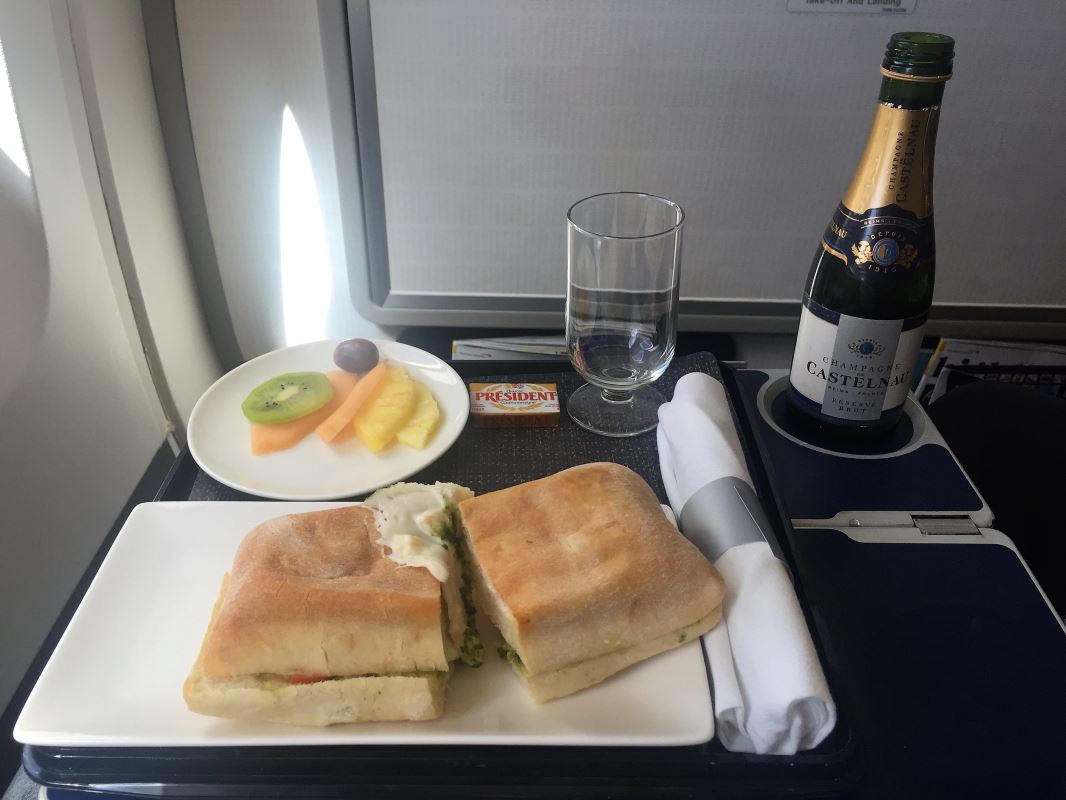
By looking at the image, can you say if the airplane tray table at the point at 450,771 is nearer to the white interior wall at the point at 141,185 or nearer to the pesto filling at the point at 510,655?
the pesto filling at the point at 510,655

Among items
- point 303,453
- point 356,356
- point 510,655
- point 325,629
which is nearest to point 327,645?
point 325,629

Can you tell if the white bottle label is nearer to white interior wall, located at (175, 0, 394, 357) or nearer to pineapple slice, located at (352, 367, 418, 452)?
pineapple slice, located at (352, 367, 418, 452)

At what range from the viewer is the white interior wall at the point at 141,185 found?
768 millimetres

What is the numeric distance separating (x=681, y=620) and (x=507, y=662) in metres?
0.11

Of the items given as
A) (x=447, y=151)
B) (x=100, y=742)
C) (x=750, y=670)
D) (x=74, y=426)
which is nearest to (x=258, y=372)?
(x=74, y=426)

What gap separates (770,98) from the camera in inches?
32.7

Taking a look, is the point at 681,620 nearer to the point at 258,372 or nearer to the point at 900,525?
the point at 900,525

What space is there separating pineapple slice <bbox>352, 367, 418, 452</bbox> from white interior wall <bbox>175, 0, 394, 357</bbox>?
0.23 metres

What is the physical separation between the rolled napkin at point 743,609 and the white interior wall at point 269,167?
A: 18.2 inches

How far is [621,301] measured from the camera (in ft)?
2.46

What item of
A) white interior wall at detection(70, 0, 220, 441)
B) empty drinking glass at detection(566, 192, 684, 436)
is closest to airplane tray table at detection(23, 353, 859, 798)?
empty drinking glass at detection(566, 192, 684, 436)

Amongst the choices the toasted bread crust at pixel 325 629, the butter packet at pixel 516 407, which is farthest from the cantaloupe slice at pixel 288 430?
the toasted bread crust at pixel 325 629

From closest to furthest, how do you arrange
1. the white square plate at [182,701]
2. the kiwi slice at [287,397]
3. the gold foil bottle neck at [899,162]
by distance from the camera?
→ the white square plate at [182,701] → the gold foil bottle neck at [899,162] → the kiwi slice at [287,397]

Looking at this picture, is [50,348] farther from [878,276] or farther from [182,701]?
[878,276]
